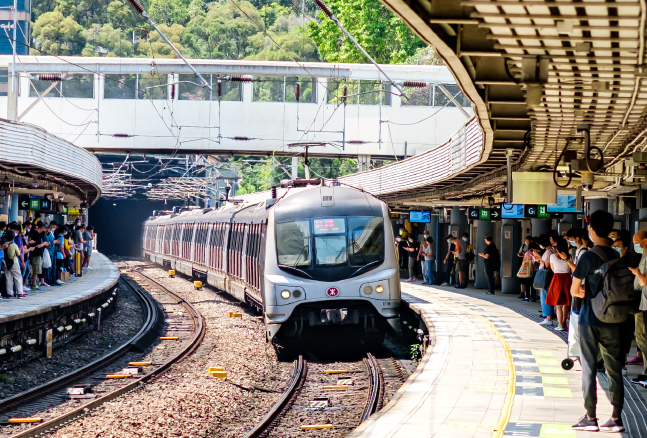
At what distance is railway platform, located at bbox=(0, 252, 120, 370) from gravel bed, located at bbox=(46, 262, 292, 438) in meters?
2.61

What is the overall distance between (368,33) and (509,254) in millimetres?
33778

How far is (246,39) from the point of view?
8731cm

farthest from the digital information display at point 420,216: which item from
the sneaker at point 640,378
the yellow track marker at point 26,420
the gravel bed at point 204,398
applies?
the yellow track marker at point 26,420

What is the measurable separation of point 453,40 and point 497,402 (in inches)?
173

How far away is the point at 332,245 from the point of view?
1619 centimetres

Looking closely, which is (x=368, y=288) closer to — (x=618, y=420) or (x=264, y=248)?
(x=264, y=248)

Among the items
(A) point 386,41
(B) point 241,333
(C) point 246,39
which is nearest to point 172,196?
(A) point 386,41

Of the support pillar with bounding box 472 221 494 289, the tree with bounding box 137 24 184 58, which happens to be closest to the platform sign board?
the support pillar with bounding box 472 221 494 289

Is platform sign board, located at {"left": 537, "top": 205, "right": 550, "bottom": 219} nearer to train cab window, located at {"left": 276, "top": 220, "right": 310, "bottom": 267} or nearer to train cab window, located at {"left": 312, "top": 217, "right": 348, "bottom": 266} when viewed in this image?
train cab window, located at {"left": 312, "top": 217, "right": 348, "bottom": 266}

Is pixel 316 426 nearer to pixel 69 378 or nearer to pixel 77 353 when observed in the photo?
pixel 69 378

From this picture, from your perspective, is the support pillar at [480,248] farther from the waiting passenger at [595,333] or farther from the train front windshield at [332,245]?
the waiting passenger at [595,333]

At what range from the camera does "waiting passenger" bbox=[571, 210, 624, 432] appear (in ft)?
25.7

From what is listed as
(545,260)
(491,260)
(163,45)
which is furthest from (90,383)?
(163,45)

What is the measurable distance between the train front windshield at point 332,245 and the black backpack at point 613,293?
8308 mm
